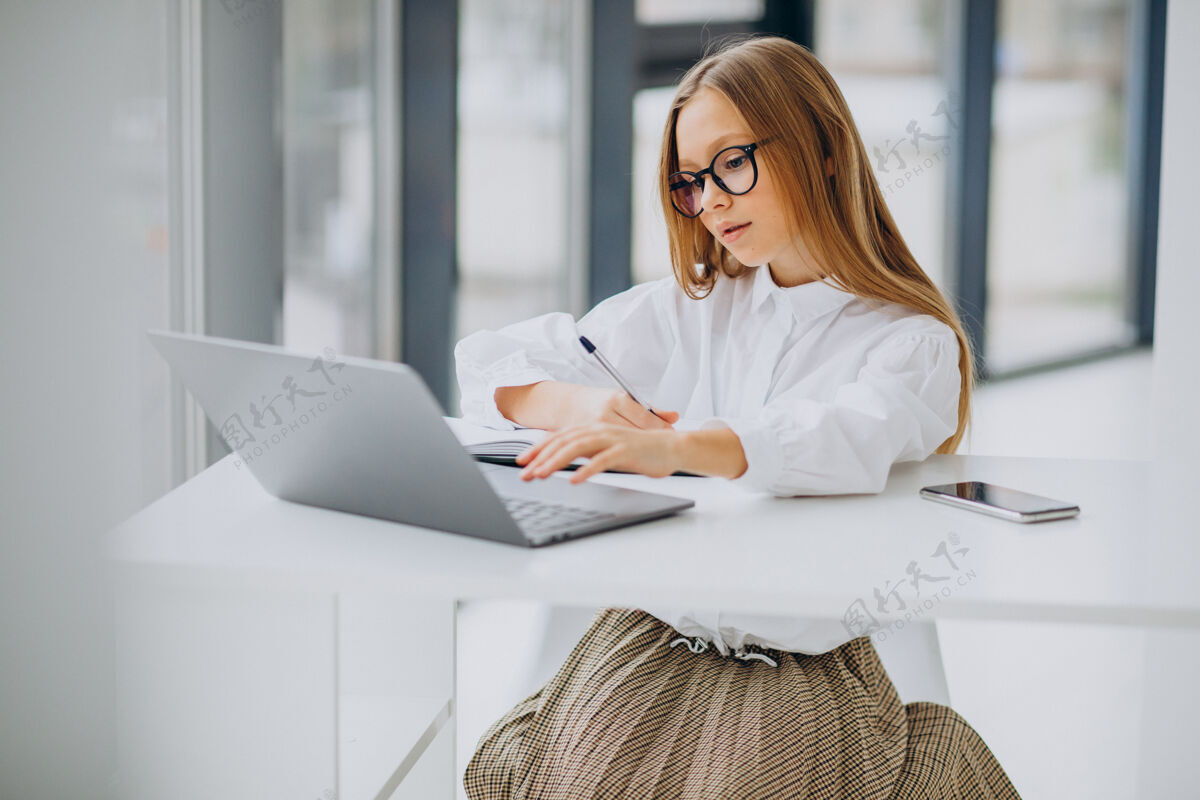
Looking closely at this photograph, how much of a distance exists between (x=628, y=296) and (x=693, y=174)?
0.29m

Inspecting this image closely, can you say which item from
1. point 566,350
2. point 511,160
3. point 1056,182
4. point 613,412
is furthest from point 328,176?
point 1056,182

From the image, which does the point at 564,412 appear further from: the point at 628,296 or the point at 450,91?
the point at 450,91

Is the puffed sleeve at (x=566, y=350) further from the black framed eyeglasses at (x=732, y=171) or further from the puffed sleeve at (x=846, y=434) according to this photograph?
the puffed sleeve at (x=846, y=434)

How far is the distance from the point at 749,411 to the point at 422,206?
1.62 metres

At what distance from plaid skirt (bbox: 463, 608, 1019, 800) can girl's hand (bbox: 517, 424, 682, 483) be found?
0.88ft

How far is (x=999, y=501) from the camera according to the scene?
41.1 inches

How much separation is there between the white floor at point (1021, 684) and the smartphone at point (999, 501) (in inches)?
21.3

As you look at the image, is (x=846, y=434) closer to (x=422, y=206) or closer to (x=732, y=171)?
(x=732, y=171)

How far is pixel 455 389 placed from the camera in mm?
3086

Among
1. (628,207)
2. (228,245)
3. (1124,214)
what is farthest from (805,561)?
(1124,214)

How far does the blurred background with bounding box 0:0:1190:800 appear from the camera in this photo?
3.55 ft

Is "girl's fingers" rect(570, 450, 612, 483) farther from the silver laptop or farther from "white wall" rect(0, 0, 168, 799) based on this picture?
"white wall" rect(0, 0, 168, 799)

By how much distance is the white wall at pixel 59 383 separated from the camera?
102 centimetres

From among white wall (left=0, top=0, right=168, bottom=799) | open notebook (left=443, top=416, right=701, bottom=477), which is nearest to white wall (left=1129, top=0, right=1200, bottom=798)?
open notebook (left=443, top=416, right=701, bottom=477)
